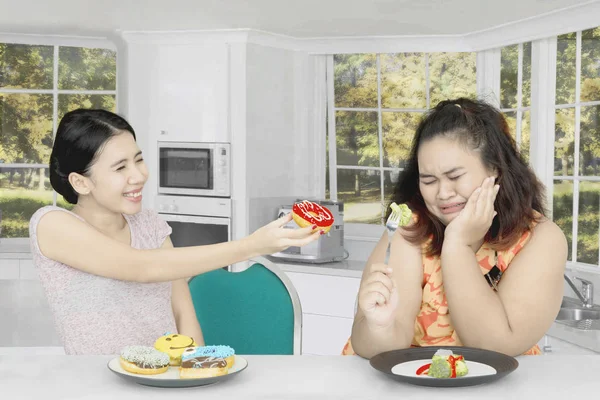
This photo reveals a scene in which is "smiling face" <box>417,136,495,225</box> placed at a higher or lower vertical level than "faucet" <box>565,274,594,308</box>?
higher

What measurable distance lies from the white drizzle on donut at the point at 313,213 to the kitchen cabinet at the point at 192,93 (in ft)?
10.4

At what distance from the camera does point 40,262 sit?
180 centimetres

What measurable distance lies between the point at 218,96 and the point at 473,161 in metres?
3.08

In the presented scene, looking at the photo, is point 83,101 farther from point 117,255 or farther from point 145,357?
point 145,357

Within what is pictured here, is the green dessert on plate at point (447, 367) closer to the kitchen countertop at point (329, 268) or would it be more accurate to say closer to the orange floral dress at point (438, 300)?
the orange floral dress at point (438, 300)

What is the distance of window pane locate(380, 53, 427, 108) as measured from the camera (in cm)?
484

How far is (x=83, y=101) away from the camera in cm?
525

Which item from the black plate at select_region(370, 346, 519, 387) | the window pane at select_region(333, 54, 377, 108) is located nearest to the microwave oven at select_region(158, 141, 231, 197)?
the window pane at select_region(333, 54, 377, 108)

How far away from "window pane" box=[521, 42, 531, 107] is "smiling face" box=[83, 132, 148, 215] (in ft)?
10.0

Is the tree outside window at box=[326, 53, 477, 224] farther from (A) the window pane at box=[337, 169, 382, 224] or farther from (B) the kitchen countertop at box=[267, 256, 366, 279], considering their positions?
(B) the kitchen countertop at box=[267, 256, 366, 279]

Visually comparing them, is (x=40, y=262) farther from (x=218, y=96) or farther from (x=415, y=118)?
(x=415, y=118)

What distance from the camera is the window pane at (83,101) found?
520cm

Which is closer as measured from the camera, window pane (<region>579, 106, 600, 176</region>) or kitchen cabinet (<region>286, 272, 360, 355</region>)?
window pane (<region>579, 106, 600, 176</region>)

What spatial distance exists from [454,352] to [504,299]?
18 cm
